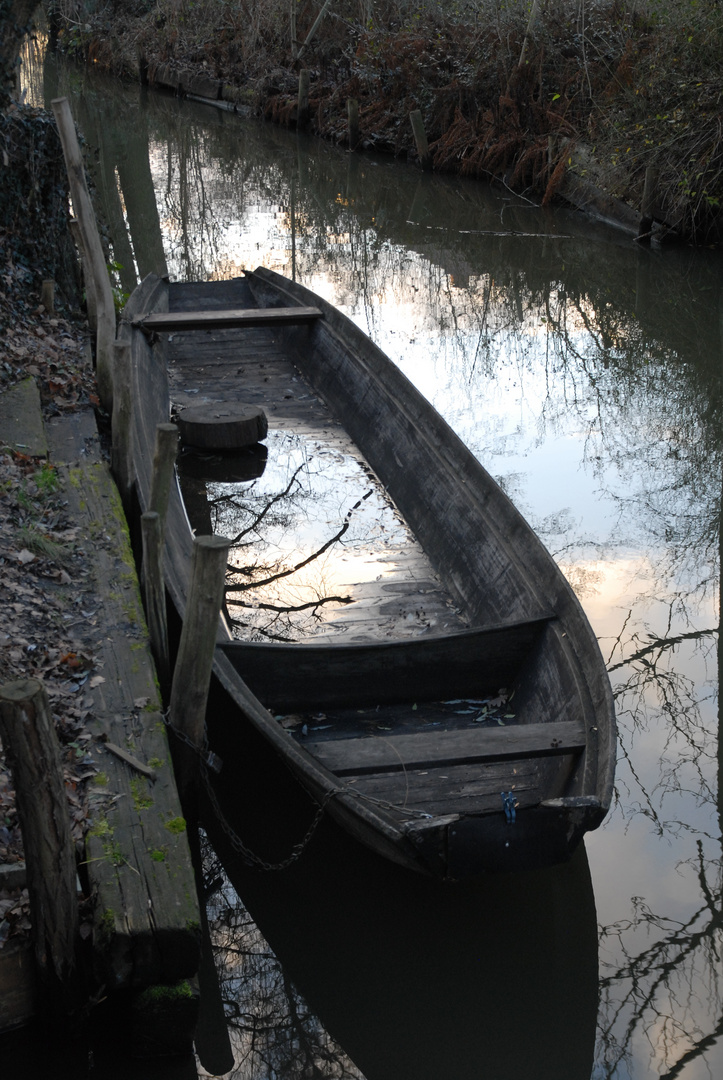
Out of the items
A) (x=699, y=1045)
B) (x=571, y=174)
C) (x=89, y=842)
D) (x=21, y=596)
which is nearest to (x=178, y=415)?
(x=21, y=596)

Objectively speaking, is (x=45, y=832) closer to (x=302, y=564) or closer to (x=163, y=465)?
(x=163, y=465)

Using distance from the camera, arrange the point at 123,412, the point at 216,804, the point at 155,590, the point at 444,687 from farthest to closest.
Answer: the point at 123,412
the point at 444,687
the point at 155,590
the point at 216,804

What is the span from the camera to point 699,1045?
397 centimetres

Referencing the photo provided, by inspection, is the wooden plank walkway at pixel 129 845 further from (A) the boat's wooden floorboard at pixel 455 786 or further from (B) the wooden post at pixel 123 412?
(B) the wooden post at pixel 123 412

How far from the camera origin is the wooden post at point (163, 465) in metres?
5.12

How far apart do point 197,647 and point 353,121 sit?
2352 cm

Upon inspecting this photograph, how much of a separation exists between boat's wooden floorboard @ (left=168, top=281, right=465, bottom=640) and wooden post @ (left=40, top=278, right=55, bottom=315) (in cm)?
141

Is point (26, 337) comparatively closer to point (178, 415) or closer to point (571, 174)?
point (178, 415)

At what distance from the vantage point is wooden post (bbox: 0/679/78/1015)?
309 centimetres

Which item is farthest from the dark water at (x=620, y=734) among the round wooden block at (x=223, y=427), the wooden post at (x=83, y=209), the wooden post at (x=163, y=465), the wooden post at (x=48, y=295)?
the wooden post at (x=48, y=295)

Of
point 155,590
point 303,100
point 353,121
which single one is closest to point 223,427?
point 155,590

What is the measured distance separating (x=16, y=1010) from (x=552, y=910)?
92.8 inches

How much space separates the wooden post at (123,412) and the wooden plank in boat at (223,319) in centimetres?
309

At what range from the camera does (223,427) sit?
9.09 meters
